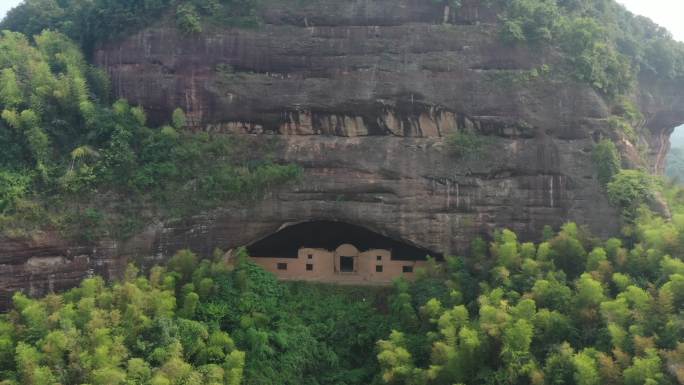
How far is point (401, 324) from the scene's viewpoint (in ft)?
43.5

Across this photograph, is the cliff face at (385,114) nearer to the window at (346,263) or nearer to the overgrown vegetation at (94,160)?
the overgrown vegetation at (94,160)

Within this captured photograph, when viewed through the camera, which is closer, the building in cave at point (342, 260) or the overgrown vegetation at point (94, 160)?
the overgrown vegetation at point (94, 160)

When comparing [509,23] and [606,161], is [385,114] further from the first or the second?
[606,161]

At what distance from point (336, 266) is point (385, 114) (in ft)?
15.2

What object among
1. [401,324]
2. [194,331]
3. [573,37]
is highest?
[573,37]

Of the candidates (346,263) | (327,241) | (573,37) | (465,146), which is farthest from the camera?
(327,241)

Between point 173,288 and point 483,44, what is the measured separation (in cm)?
1059

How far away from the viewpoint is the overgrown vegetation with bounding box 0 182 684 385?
390 inches

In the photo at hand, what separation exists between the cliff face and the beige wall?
3.10 feet

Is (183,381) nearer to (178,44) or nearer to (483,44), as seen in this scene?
(178,44)

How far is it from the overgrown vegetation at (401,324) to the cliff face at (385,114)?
100 cm

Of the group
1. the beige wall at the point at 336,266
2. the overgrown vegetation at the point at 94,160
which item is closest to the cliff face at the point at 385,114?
the overgrown vegetation at the point at 94,160

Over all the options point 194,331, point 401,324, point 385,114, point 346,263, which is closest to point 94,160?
point 194,331

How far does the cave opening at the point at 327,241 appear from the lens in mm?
16281
